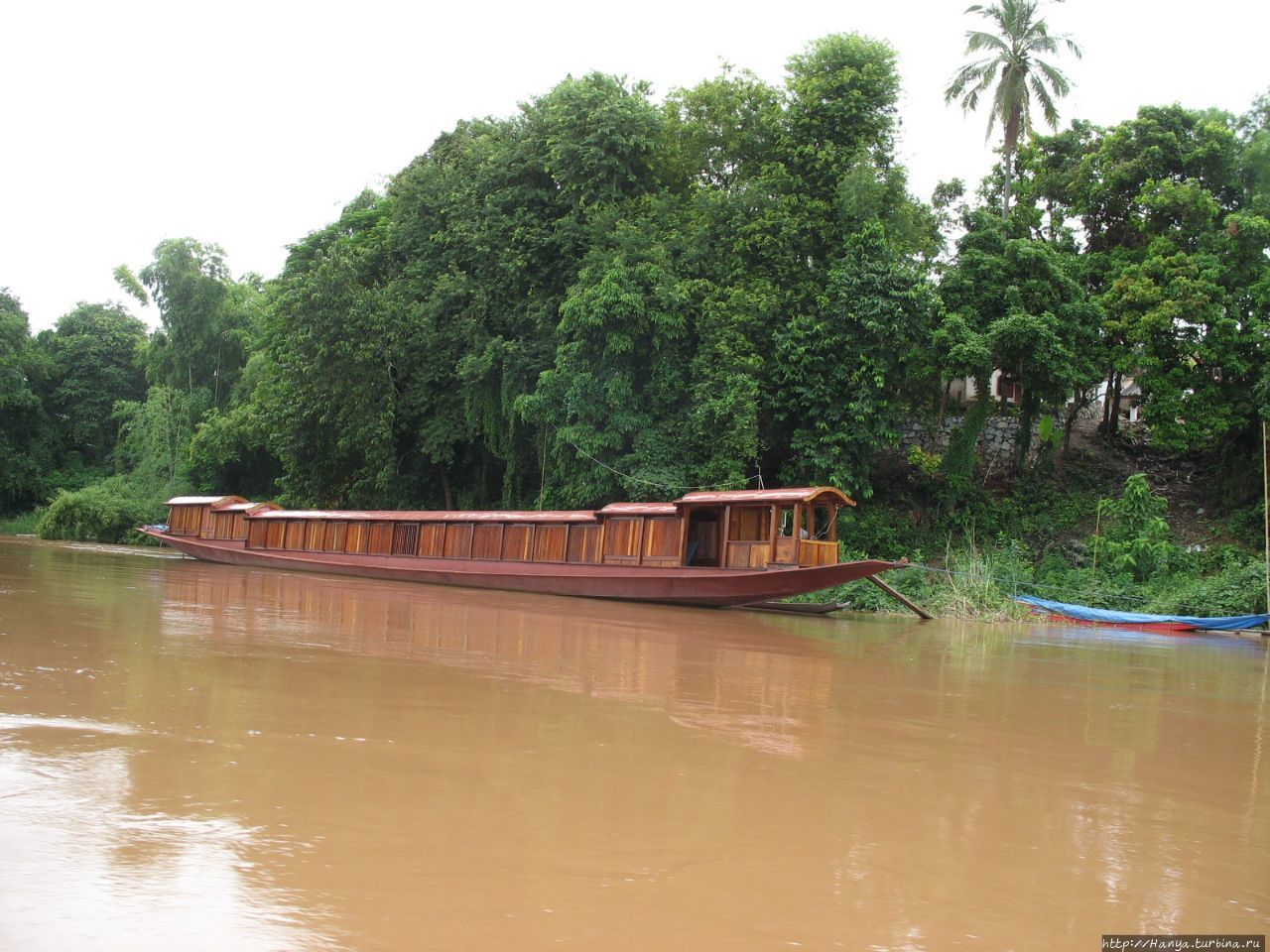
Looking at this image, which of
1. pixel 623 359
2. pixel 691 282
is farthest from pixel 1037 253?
pixel 623 359

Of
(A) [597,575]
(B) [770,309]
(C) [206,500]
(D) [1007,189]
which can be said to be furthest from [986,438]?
(C) [206,500]

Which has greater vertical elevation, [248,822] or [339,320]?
[339,320]

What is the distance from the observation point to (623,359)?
2261 cm

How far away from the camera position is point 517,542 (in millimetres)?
20172

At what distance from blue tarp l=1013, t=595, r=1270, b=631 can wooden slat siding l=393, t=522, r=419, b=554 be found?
12.9 m

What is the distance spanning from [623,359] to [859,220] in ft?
20.9

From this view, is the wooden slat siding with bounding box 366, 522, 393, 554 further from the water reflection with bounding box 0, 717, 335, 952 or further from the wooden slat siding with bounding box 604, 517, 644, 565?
the water reflection with bounding box 0, 717, 335, 952

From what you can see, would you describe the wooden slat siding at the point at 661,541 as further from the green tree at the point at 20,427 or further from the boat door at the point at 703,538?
the green tree at the point at 20,427

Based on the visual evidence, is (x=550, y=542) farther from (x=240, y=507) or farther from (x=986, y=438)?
(x=986, y=438)

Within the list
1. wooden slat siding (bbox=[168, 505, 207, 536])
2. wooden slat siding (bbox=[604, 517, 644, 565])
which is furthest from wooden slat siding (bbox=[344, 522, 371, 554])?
wooden slat siding (bbox=[604, 517, 644, 565])

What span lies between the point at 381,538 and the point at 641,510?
7655 mm

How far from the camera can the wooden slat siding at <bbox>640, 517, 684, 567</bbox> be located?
17391mm

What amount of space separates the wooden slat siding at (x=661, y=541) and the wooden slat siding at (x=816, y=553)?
7.71 ft

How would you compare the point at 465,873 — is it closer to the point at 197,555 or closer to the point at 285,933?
the point at 285,933
